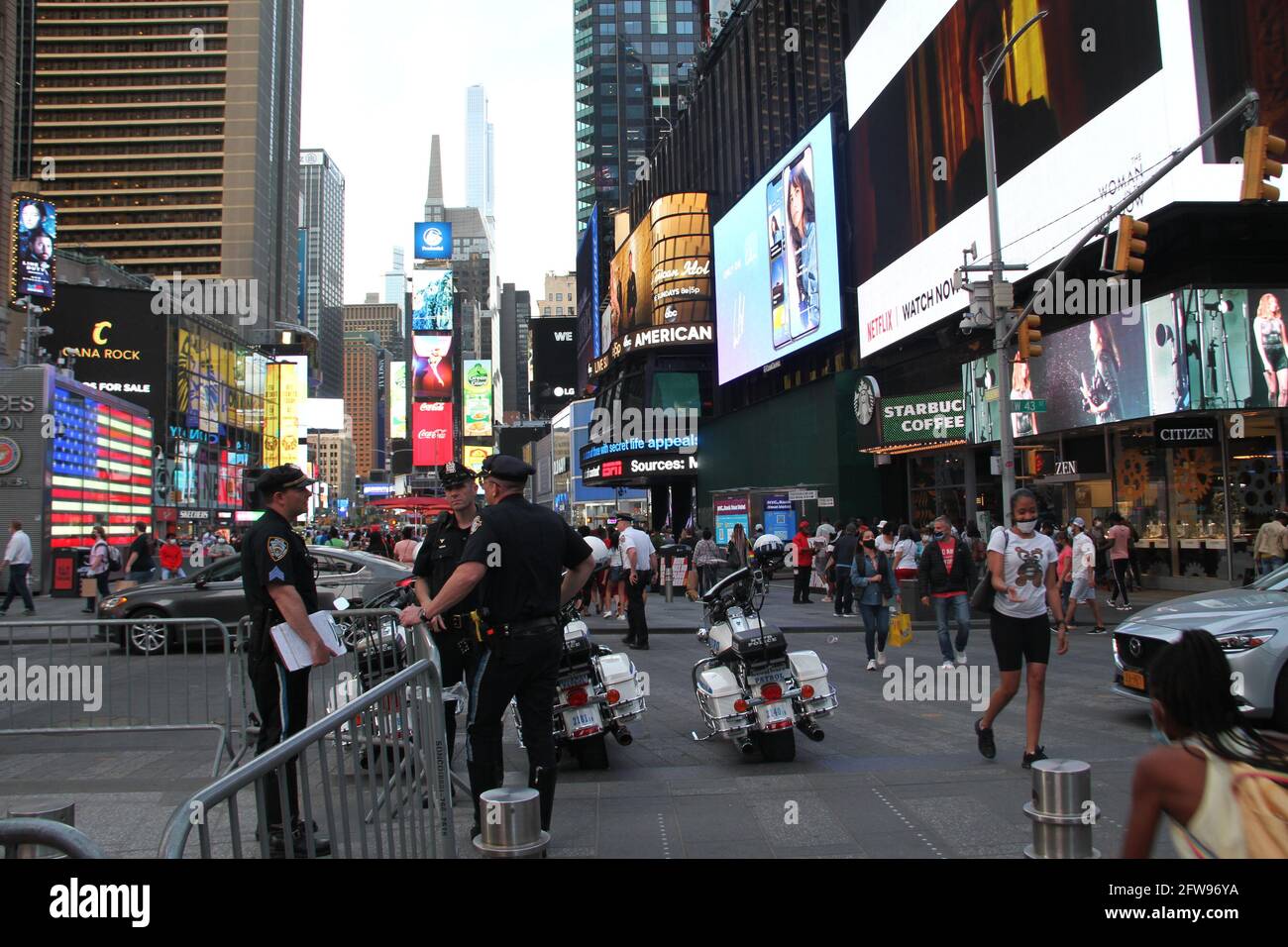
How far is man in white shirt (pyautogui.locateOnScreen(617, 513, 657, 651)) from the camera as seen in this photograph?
13.4m

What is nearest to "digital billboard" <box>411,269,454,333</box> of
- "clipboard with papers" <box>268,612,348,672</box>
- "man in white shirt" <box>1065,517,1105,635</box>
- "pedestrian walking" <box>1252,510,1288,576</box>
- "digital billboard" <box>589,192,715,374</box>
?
"digital billboard" <box>589,192,715,374</box>

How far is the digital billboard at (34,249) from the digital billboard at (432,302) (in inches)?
1585

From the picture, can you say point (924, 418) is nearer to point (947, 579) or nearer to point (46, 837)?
point (947, 579)

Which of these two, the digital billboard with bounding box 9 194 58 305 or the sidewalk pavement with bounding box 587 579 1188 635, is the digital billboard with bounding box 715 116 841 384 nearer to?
the sidewalk pavement with bounding box 587 579 1188 635

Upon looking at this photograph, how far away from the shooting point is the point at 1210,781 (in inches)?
91.4

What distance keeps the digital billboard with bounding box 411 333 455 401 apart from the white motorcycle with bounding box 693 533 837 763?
75.9 m

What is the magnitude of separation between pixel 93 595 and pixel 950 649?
17.0m

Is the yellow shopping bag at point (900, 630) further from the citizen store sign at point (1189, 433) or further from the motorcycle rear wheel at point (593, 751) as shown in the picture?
the citizen store sign at point (1189, 433)

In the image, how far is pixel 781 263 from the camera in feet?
128

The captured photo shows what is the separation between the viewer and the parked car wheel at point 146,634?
763 centimetres

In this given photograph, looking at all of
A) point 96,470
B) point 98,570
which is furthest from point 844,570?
point 96,470

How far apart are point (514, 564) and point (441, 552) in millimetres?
1565
